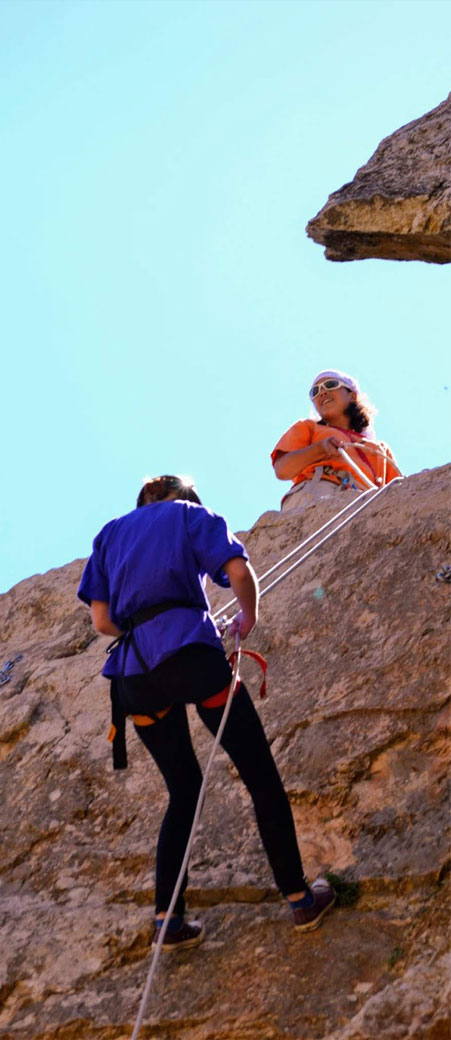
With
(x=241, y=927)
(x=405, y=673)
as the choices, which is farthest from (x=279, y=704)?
(x=241, y=927)

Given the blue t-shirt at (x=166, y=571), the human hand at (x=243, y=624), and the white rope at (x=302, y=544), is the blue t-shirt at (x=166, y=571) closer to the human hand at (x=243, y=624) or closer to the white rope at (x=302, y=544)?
the human hand at (x=243, y=624)

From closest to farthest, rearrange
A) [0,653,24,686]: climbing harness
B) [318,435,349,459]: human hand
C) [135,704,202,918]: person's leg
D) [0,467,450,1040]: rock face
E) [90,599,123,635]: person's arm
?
1. [0,467,450,1040]: rock face
2. [135,704,202,918]: person's leg
3. [90,599,123,635]: person's arm
4. [0,653,24,686]: climbing harness
5. [318,435,349,459]: human hand

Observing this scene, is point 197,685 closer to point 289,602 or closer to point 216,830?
point 216,830

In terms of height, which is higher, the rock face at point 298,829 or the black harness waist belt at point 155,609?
the black harness waist belt at point 155,609

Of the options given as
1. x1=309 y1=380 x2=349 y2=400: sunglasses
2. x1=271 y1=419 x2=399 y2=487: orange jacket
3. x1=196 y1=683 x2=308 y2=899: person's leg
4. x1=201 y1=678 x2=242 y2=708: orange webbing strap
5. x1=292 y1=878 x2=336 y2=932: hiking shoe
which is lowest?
x1=292 y1=878 x2=336 y2=932: hiking shoe

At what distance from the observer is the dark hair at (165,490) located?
474 cm

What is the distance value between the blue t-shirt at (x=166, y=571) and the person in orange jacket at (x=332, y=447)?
11.4 feet

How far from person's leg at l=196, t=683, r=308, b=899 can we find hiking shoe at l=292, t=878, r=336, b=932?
0.07m

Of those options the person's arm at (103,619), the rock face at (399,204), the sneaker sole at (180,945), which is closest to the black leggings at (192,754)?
the sneaker sole at (180,945)

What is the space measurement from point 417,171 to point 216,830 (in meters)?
4.14

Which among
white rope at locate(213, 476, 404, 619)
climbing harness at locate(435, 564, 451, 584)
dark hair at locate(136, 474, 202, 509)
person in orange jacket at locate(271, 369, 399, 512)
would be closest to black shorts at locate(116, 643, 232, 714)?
dark hair at locate(136, 474, 202, 509)

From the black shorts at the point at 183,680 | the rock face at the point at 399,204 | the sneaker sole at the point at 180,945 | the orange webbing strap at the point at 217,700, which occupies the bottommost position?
the sneaker sole at the point at 180,945

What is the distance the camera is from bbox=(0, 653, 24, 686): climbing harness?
7.14 m

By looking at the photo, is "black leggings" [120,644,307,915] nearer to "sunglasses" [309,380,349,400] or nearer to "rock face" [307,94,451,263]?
"rock face" [307,94,451,263]
